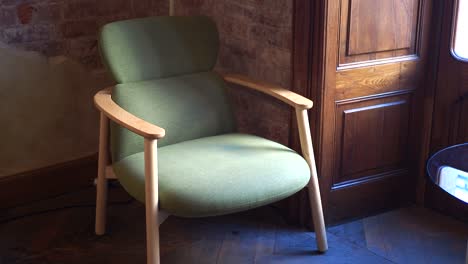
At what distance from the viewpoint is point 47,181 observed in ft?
9.14

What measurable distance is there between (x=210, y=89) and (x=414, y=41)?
86 centimetres

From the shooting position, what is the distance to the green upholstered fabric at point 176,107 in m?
2.23

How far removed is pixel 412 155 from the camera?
2.69 meters

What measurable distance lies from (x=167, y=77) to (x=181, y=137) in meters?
0.25

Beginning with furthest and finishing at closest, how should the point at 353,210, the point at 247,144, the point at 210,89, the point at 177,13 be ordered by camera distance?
1. the point at 177,13
2. the point at 353,210
3. the point at 210,89
4. the point at 247,144

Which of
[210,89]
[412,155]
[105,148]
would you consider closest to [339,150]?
[412,155]

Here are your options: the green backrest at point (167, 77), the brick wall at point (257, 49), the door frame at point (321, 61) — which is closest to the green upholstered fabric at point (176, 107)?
the green backrest at point (167, 77)

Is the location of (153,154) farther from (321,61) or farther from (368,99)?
(368,99)

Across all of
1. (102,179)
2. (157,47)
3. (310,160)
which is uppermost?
(157,47)

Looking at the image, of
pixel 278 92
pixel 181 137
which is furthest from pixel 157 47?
pixel 278 92

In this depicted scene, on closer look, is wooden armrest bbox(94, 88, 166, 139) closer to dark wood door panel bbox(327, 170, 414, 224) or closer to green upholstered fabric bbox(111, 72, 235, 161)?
green upholstered fabric bbox(111, 72, 235, 161)

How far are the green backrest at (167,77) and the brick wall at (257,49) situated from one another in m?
0.19

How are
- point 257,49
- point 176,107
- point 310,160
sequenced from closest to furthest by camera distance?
1. point 310,160
2. point 176,107
3. point 257,49

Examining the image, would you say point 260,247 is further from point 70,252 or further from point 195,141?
point 70,252
